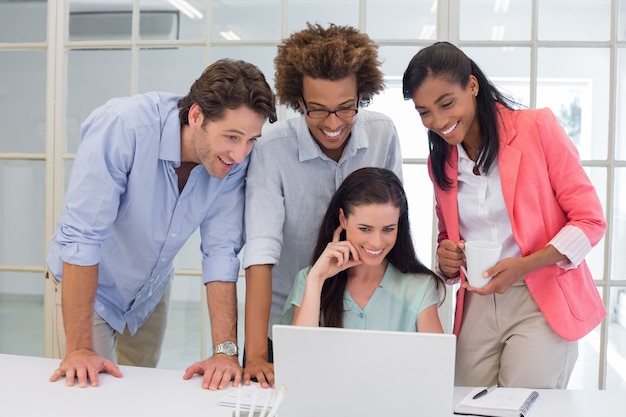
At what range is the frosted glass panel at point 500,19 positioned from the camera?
3008mm

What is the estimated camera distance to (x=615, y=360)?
3.08 m

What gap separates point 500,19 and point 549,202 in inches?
54.4

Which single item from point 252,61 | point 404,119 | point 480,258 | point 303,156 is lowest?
point 480,258

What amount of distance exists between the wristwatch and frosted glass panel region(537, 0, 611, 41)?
6.63 feet

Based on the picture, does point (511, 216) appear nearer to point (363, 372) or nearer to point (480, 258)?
point (480, 258)

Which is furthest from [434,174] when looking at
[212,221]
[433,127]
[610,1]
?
[610,1]

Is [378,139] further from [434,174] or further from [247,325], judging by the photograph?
[247,325]

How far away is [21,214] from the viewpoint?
3.40 metres

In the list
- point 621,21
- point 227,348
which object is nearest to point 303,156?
point 227,348

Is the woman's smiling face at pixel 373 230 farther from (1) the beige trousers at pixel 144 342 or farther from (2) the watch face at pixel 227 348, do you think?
(1) the beige trousers at pixel 144 342

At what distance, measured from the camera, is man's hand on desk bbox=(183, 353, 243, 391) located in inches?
67.0

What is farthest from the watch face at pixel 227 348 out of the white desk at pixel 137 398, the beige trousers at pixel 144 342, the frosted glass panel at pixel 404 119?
the frosted glass panel at pixel 404 119

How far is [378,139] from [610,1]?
4.97 feet

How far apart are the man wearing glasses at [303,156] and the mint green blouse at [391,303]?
0.11m
